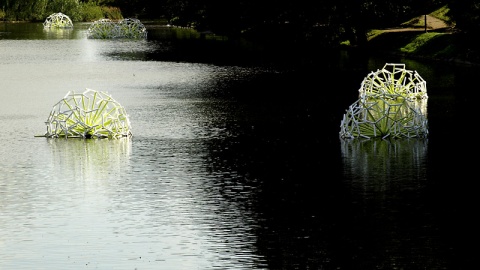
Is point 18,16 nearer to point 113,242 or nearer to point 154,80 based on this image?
point 154,80

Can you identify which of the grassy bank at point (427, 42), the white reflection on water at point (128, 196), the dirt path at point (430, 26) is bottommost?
the white reflection on water at point (128, 196)

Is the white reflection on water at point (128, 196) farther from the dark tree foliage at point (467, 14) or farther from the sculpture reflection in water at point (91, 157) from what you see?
the dark tree foliage at point (467, 14)

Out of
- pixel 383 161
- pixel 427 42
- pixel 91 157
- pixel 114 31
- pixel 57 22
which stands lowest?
pixel 383 161

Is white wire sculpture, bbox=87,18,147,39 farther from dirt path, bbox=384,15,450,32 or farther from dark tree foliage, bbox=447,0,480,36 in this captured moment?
dark tree foliage, bbox=447,0,480,36

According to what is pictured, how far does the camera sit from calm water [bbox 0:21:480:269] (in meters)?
28.4

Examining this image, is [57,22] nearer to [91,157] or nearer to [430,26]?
[430,26]

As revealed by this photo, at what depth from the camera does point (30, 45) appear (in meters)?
123

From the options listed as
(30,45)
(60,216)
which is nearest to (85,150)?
(60,216)

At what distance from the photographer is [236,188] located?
3669cm

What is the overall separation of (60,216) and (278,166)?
11041 millimetres

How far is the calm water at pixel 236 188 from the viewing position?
2842cm

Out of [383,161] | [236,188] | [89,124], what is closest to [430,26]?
[89,124]

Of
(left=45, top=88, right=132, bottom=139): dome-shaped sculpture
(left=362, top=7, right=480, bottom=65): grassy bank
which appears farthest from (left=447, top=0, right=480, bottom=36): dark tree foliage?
(left=45, top=88, right=132, bottom=139): dome-shaped sculpture

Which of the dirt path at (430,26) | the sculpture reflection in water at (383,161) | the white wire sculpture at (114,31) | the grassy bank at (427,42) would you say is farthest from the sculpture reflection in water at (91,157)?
the white wire sculpture at (114,31)
